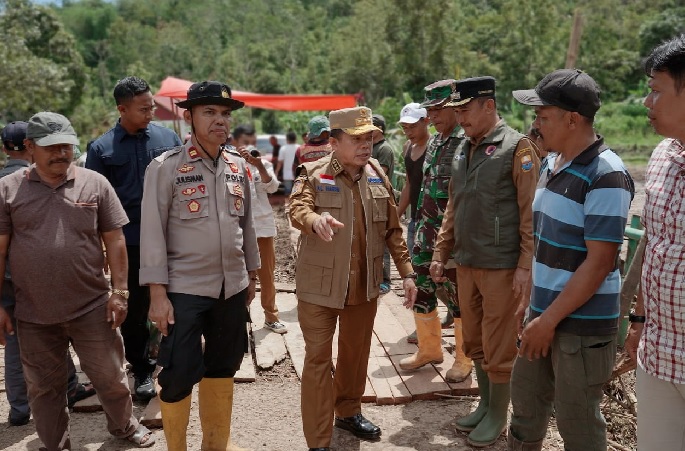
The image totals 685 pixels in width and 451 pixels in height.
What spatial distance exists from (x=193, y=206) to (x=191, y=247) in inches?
8.8

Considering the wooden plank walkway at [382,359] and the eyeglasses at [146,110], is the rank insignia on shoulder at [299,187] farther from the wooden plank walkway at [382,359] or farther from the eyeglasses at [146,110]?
the wooden plank walkway at [382,359]

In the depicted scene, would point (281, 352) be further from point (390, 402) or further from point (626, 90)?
point (626, 90)

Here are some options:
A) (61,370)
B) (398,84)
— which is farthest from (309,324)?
(398,84)

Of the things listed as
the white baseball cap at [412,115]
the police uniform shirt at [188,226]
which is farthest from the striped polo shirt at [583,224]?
the white baseball cap at [412,115]

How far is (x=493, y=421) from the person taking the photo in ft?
12.3

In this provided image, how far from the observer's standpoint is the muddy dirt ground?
12.6ft

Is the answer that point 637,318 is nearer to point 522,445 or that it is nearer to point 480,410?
point 522,445

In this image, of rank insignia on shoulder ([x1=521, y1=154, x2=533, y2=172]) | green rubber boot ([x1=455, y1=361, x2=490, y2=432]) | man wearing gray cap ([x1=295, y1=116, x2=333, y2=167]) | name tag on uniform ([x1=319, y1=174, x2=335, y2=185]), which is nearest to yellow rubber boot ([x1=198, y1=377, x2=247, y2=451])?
name tag on uniform ([x1=319, y1=174, x2=335, y2=185])

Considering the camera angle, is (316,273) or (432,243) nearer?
(316,273)

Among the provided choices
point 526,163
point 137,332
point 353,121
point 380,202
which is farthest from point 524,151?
point 137,332

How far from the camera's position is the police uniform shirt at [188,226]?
324 centimetres

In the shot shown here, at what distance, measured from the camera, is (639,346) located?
2.47 m

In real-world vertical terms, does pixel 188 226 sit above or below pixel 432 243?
above

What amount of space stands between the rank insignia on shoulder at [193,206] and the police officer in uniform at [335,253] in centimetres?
51
